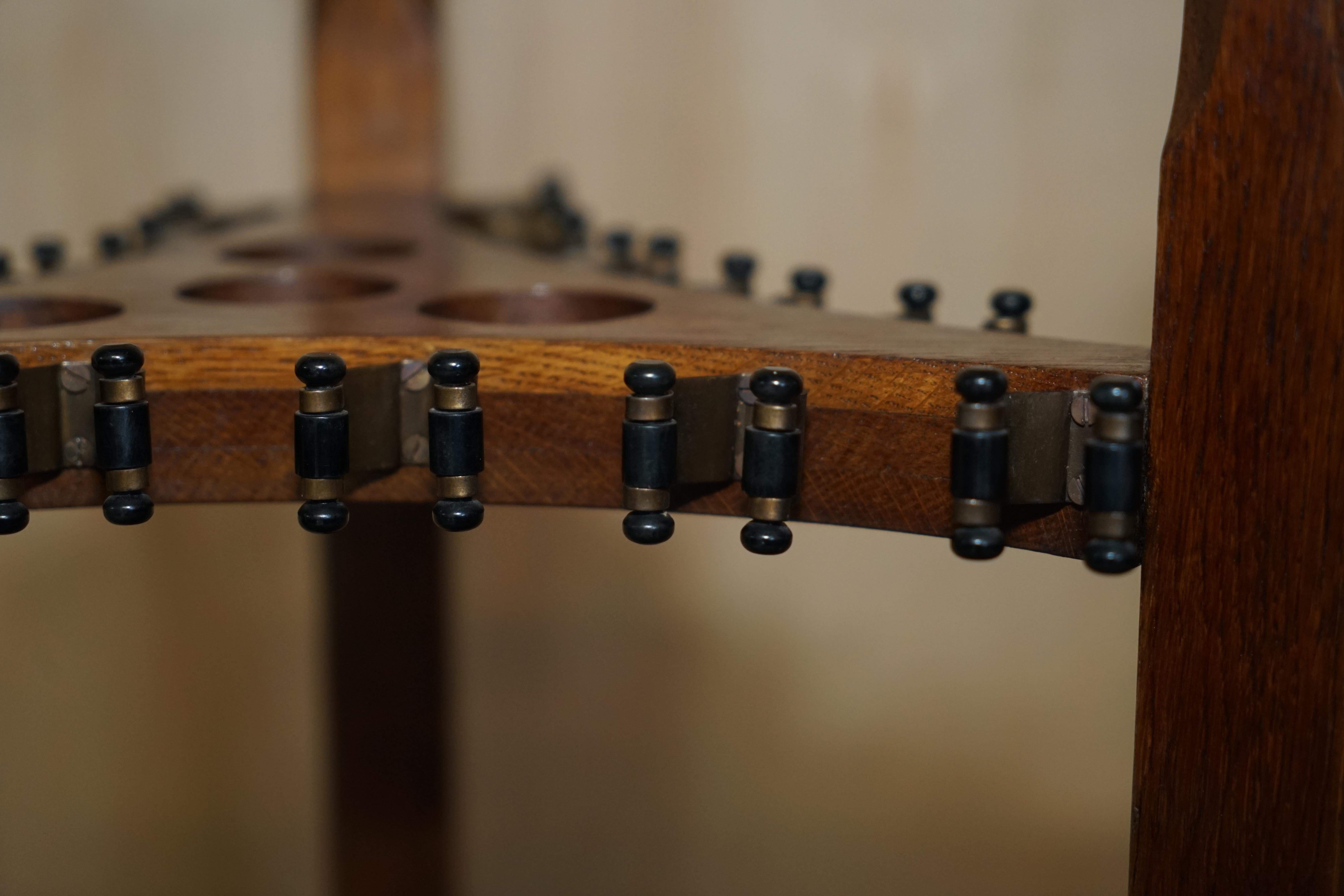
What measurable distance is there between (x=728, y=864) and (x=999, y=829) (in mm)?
387

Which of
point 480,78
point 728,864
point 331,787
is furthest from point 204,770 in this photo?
point 480,78

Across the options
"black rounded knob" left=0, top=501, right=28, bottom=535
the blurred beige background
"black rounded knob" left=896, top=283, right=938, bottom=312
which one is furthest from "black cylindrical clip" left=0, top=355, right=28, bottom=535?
the blurred beige background

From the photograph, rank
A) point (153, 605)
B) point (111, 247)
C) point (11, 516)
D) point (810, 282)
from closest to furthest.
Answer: point (11, 516), point (810, 282), point (111, 247), point (153, 605)

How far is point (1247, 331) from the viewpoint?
68 centimetres

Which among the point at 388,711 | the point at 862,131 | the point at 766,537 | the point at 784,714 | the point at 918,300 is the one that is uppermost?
the point at 862,131

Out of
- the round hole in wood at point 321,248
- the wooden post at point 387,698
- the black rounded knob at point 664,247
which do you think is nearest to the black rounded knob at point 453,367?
the black rounded knob at point 664,247

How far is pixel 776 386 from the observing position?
73cm

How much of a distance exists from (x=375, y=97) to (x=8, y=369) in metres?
1.20

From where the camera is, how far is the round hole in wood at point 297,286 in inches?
44.9

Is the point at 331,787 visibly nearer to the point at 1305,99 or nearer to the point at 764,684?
the point at 764,684

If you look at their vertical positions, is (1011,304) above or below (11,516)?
above

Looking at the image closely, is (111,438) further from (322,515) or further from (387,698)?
(387,698)

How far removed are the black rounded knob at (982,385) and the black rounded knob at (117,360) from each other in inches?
17.2

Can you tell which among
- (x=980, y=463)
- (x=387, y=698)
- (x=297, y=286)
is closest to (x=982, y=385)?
(x=980, y=463)
